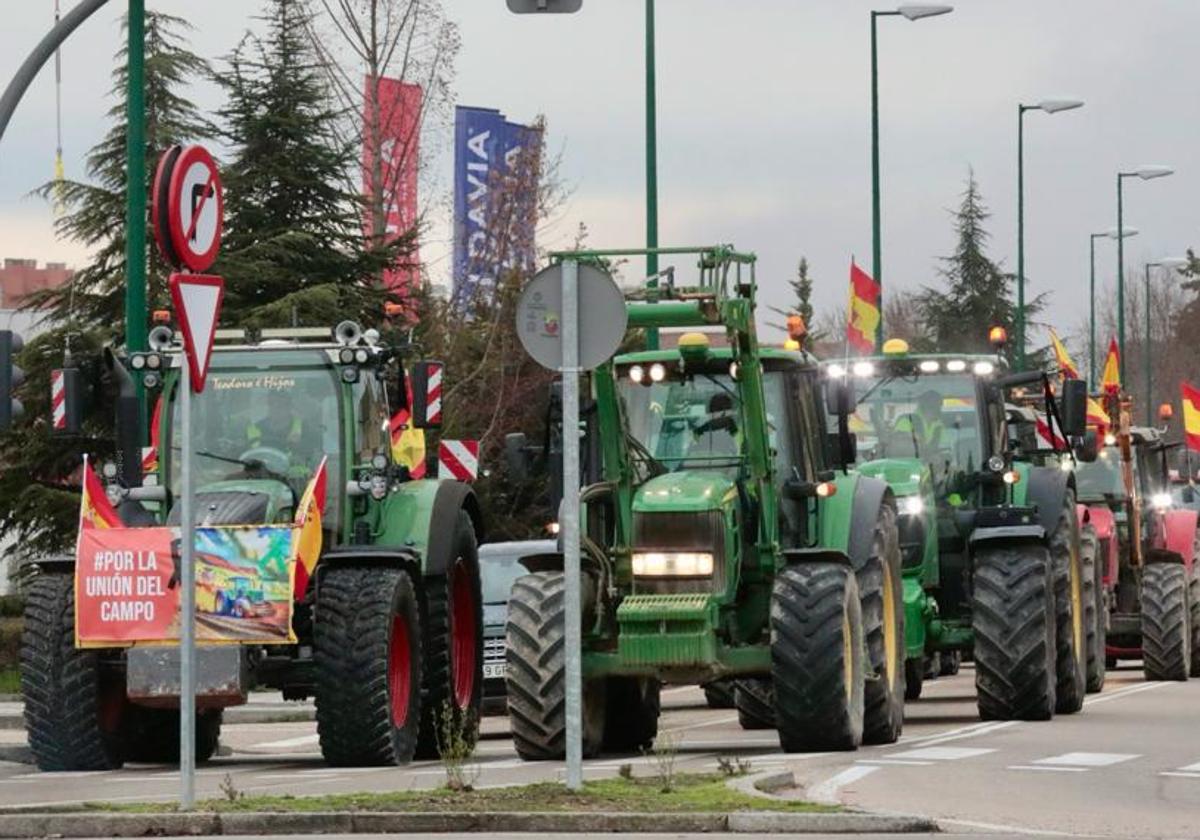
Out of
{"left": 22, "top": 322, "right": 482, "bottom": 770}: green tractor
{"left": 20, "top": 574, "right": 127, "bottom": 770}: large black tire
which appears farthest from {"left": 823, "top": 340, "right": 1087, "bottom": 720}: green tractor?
{"left": 20, "top": 574, "right": 127, "bottom": 770}: large black tire

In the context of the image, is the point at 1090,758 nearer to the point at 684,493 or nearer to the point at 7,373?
the point at 684,493

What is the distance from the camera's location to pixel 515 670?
783 inches

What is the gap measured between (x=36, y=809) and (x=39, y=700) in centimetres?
507

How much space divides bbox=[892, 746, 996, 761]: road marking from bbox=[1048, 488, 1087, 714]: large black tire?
4706 millimetres

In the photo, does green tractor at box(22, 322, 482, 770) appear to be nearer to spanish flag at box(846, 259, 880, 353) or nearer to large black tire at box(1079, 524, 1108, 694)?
large black tire at box(1079, 524, 1108, 694)

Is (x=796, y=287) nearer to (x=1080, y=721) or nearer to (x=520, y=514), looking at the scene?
(x=520, y=514)

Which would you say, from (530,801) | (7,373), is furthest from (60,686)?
(530,801)

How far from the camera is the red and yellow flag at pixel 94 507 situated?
19969 millimetres

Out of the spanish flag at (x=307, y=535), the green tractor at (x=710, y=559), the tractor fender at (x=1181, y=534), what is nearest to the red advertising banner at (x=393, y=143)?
the tractor fender at (x=1181, y=534)

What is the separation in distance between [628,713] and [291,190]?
20.7 m

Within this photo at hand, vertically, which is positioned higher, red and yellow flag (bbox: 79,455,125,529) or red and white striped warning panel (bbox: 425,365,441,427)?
red and white striped warning panel (bbox: 425,365,441,427)

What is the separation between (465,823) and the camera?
14.2 m

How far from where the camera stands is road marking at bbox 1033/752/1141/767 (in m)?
18.9

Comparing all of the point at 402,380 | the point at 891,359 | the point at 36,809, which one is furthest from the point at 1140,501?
the point at 36,809
